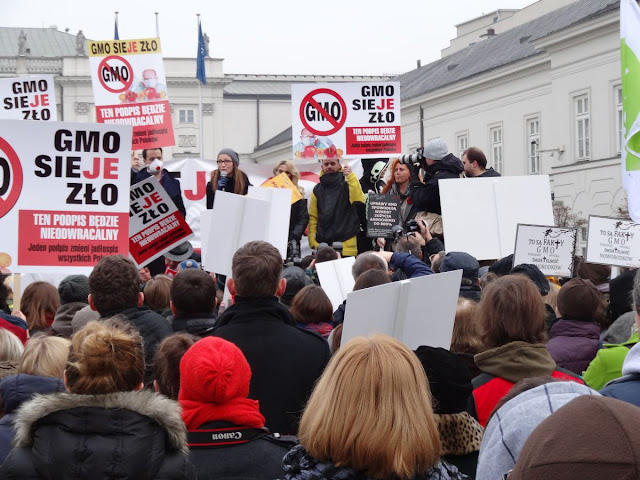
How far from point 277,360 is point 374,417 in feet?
5.15

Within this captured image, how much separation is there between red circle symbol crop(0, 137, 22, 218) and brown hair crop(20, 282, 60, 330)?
4.43 feet

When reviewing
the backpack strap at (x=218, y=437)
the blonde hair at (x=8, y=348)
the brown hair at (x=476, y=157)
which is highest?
the brown hair at (x=476, y=157)

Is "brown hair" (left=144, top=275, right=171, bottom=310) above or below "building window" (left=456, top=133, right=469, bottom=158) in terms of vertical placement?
below

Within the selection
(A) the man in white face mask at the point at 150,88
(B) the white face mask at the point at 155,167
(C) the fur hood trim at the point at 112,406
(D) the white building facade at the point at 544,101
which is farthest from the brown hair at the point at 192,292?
(D) the white building facade at the point at 544,101

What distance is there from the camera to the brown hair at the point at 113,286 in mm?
5160

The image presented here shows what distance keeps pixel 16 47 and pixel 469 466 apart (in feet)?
280

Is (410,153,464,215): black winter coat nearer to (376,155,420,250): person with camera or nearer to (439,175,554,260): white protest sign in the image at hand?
(376,155,420,250): person with camera

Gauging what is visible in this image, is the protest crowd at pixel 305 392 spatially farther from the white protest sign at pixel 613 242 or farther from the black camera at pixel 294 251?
the black camera at pixel 294 251

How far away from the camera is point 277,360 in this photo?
4180mm

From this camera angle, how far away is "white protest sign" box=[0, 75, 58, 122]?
40.3 feet

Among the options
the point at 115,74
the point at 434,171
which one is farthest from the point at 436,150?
the point at 115,74

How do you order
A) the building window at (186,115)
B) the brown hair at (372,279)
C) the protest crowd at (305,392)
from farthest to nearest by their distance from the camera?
the building window at (186,115)
the brown hair at (372,279)
the protest crowd at (305,392)

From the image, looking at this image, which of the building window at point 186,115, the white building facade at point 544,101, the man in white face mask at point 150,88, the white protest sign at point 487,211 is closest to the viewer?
the white protest sign at point 487,211

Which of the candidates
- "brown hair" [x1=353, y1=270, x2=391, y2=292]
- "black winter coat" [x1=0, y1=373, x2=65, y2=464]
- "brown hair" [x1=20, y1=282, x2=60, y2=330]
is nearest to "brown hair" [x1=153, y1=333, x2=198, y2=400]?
"black winter coat" [x1=0, y1=373, x2=65, y2=464]
